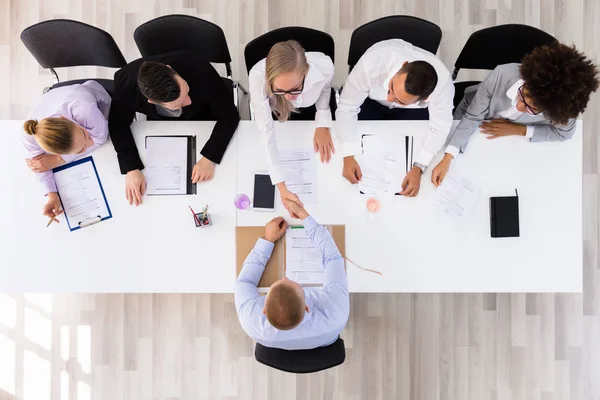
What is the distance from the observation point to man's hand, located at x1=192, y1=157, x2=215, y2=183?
2000mm

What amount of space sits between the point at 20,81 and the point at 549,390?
431 cm

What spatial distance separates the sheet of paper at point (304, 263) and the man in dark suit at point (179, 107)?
562mm

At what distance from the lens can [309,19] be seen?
290 cm

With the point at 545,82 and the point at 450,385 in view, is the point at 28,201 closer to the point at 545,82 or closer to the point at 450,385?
the point at 545,82

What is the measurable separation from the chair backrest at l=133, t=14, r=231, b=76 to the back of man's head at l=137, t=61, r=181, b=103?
42cm

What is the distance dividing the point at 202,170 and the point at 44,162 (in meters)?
0.76

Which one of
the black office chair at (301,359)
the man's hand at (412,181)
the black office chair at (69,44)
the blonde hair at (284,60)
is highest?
the black office chair at (69,44)

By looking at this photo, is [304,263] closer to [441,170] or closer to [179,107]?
[441,170]

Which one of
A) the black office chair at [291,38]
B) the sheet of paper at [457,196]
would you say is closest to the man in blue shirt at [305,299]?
the sheet of paper at [457,196]

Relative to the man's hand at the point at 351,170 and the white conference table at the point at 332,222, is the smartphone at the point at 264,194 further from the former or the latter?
the man's hand at the point at 351,170

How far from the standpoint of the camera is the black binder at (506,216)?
76.7 inches

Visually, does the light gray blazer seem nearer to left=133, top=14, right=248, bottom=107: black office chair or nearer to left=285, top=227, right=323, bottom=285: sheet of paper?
left=285, top=227, right=323, bottom=285: sheet of paper

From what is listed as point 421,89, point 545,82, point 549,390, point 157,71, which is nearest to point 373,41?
point 421,89

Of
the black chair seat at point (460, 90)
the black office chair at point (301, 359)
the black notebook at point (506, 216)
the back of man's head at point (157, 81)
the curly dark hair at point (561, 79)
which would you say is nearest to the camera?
the curly dark hair at point (561, 79)
